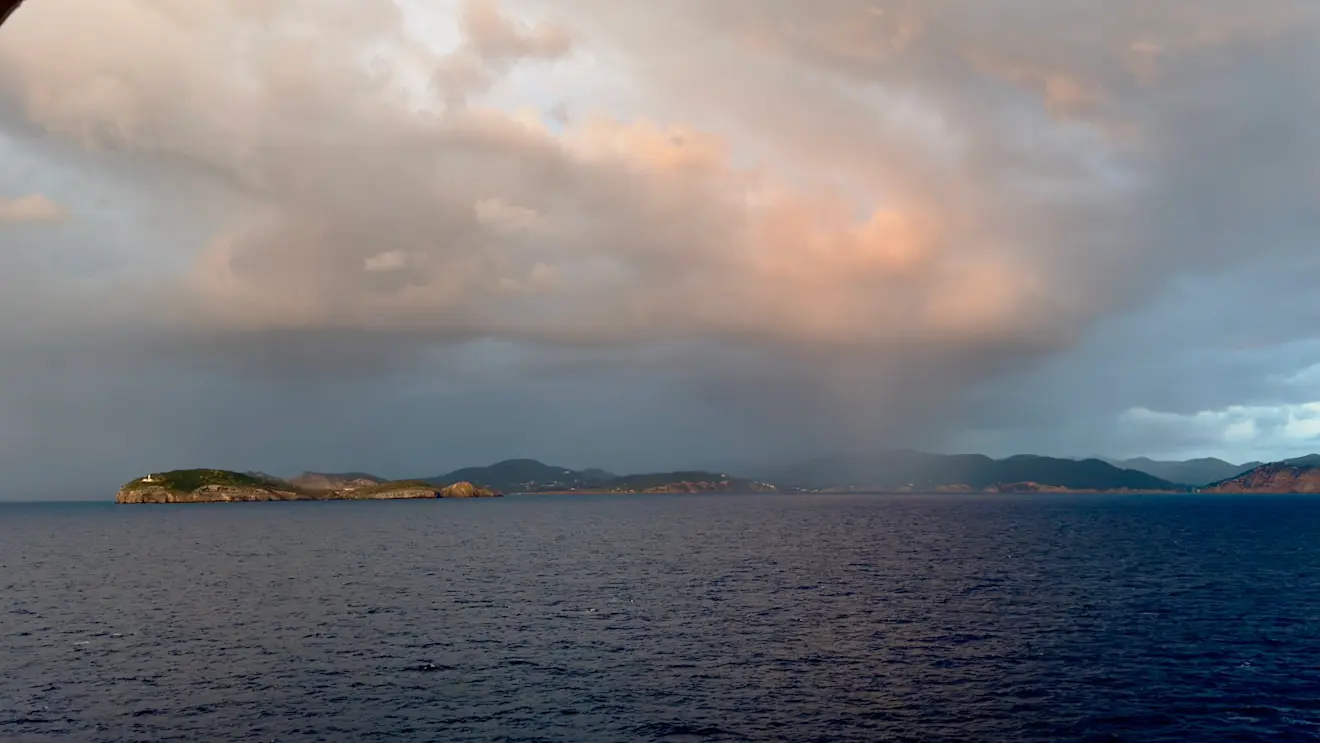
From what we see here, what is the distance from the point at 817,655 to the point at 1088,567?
96227mm

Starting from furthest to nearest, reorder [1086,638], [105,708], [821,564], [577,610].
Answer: [821,564] → [577,610] → [1086,638] → [105,708]

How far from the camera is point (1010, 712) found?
60.6 meters

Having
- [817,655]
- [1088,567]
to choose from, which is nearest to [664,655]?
[817,655]

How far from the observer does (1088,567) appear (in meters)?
147

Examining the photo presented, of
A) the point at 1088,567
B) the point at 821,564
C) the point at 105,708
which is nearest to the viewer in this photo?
the point at 105,708

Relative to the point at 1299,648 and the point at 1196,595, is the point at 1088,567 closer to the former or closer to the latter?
the point at 1196,595

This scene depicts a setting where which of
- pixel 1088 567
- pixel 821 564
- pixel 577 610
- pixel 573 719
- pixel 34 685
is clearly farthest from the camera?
pixel 821 564

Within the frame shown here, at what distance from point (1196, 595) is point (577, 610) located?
93264 millimetres

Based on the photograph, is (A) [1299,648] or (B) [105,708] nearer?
(B) [105,708]

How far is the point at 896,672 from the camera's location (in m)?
72.7

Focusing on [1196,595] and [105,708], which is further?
[1196,595]

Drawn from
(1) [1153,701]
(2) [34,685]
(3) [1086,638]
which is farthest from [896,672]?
(2) [34,685]

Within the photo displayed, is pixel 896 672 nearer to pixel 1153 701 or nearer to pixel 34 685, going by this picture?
pixel 1153 701

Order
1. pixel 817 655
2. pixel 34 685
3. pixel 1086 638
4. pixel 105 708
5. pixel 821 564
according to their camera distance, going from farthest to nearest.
Answer: 1. pixel 821 564
2. pixel 1086 638
3. pixel 817 655
4. pixel 34 685
5. pixel 105 708
